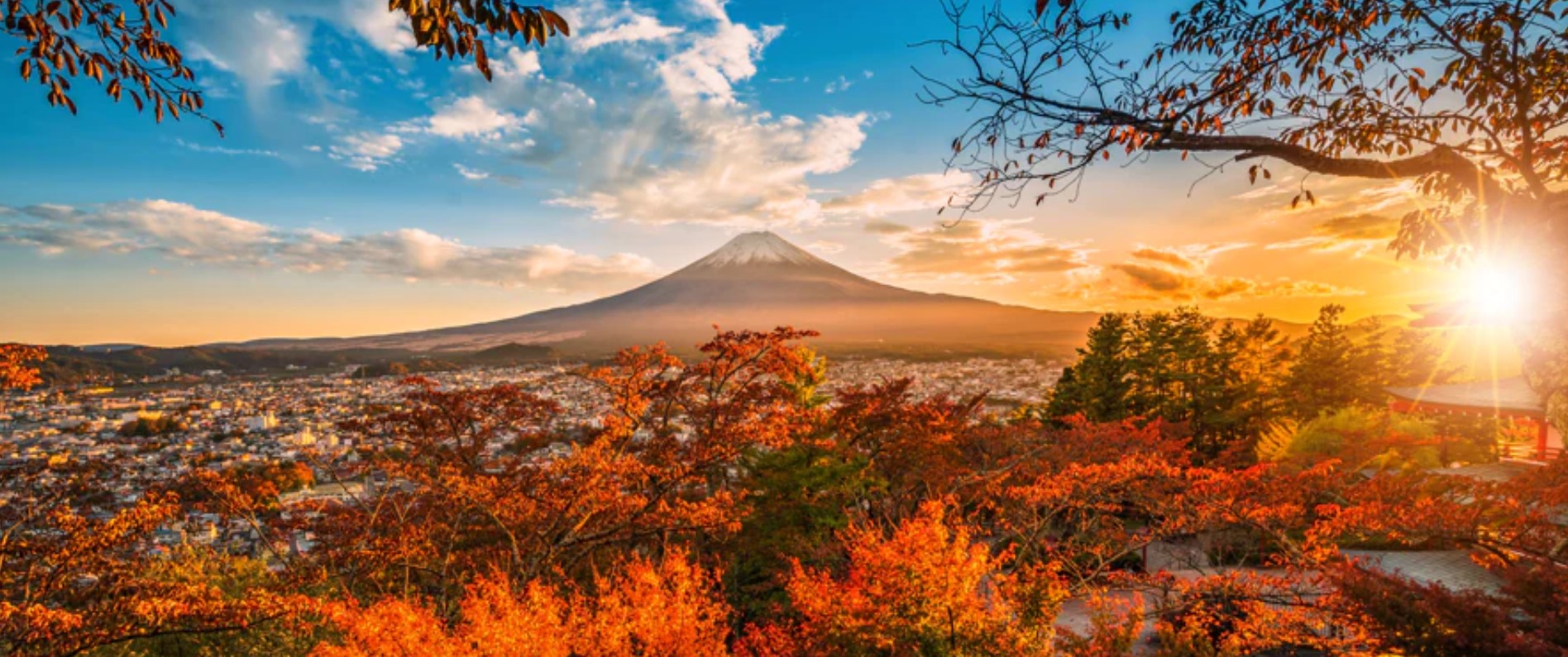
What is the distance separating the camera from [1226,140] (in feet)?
9.92

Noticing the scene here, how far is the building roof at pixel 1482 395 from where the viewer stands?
41.2 ft

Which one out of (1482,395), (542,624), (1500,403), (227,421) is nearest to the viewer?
(542,624)

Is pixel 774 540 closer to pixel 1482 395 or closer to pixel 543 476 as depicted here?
pixel 543 476

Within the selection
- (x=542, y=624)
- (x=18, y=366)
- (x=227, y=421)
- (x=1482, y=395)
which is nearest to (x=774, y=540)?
(x=542, y=624)

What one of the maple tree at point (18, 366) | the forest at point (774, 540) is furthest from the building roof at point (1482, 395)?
the maple tree at point (18, 366)

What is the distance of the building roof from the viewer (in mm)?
12570

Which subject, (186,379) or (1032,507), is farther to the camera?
(186,379)

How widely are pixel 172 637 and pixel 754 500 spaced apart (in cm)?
990

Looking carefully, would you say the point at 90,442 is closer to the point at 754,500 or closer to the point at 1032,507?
the point at 754,500

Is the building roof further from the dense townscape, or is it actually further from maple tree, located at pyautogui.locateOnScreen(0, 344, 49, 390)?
maple tree, located at pyautogui.locateOnScreen(0, 344, 49, 390)

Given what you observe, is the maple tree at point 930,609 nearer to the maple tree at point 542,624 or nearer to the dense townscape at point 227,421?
the maple tree at point 542,624

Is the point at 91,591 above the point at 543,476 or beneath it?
beneath

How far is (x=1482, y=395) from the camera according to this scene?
44.2 feet

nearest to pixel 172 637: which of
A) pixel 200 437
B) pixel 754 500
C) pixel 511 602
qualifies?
pixel 511 602
